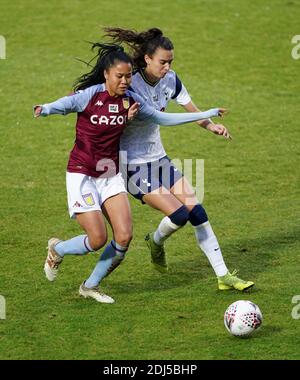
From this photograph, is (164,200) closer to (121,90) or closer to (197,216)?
(197,216)

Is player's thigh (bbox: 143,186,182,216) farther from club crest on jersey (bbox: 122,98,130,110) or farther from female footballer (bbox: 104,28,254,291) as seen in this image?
club crest on jersey (bbox: 122,98,130,110)

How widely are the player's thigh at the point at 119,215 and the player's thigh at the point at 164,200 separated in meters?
0.46

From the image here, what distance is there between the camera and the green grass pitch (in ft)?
31.1

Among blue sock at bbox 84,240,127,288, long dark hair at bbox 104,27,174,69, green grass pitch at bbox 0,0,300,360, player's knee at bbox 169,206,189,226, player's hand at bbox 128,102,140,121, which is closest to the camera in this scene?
green grass pitch at bbox 0,0,300,360

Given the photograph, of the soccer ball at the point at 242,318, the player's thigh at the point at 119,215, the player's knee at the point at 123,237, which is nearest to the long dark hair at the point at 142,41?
the player's thigh at the point at 119,215

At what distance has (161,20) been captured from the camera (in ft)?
73.5

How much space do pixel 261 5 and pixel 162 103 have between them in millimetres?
13296

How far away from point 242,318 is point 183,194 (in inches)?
79.6

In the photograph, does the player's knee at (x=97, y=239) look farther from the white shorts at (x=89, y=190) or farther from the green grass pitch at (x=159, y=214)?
the green grass pitch at (x=159, y=214)

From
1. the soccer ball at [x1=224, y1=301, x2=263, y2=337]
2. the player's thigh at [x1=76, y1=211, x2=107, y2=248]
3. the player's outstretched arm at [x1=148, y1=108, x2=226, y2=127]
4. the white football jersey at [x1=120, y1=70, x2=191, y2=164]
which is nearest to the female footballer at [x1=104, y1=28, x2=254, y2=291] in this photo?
the white football jersey at [x1=120, y1=70, x2=191, y2=164]

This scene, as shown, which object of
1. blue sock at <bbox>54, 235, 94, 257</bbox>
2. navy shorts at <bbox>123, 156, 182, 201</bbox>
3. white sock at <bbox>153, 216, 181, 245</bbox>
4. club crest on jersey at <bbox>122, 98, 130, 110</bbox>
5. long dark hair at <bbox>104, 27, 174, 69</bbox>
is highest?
long dark hair at <bbox>104, 27, 174, 69</bbox>

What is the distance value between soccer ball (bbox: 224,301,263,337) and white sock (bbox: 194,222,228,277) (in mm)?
1260

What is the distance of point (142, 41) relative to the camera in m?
10.7
